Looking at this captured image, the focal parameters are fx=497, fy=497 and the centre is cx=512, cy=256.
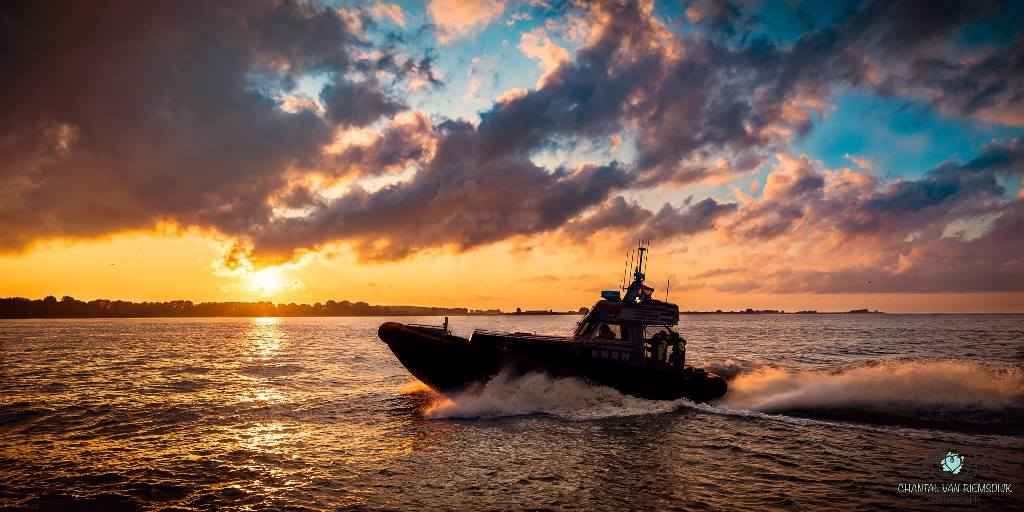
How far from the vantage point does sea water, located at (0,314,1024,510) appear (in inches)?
367

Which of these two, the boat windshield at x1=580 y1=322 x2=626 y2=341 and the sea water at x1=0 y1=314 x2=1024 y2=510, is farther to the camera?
the boat windshield at x1=580 y1=322 x2=626 y2=341

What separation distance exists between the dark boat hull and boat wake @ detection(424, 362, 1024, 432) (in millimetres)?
322

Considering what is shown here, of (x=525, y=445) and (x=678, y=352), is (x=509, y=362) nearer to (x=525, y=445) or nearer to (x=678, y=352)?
(x=525, y=445)

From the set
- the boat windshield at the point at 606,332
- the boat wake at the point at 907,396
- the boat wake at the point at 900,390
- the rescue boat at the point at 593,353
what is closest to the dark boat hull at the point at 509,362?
the rescue boat at the point at 593,353

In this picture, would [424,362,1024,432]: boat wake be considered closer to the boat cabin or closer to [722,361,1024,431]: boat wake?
[722,361,1024,431]: boat wake

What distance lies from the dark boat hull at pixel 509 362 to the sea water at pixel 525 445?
0.39 metres

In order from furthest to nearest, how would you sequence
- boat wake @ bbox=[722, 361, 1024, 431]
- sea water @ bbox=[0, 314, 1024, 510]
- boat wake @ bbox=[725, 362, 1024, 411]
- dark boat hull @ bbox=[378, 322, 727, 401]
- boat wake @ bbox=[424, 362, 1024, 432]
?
dark boat hull @ bbox=[378, 322, 727, 401] < boat wake @ bbox=[725, 362, 1024, 411] < boat wake @ bbox=[424, 362, 1024, 432] < boat wake @ bbox=[722, 361, 1024, 431] < sea water @ bbox=[0, 314, 1024, 510]

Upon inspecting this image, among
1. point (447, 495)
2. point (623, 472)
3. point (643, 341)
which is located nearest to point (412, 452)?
point (447, 495)

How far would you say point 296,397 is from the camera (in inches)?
785

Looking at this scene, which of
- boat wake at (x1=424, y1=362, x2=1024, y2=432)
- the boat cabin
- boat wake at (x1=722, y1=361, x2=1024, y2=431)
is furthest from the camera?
the boat cabin

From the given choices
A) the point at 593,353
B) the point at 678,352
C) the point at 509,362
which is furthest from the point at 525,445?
the point at 678,352

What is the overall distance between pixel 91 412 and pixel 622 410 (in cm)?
1787

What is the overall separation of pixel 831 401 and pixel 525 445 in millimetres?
11779

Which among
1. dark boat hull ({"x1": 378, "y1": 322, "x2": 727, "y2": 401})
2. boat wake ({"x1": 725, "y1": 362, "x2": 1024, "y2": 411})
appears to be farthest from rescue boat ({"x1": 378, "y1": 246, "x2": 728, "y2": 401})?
boat wake ({"x1": 725, "y1": 362, "x2": 1024, "y2": 411})
